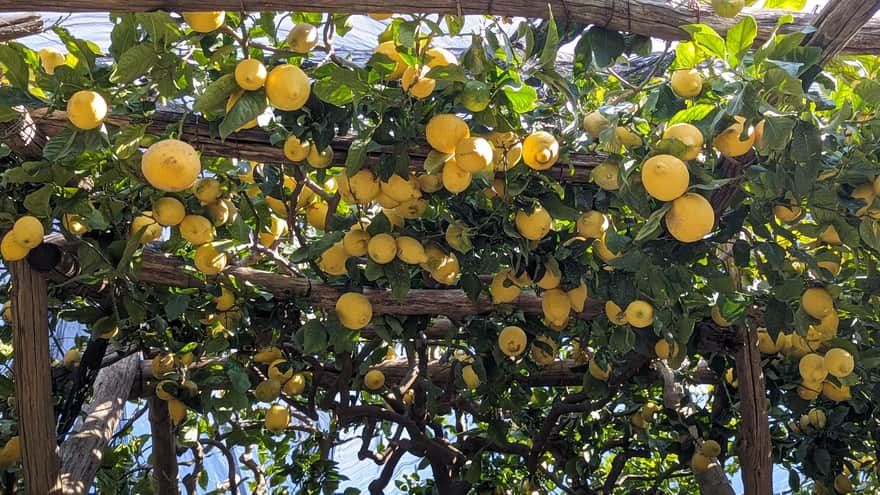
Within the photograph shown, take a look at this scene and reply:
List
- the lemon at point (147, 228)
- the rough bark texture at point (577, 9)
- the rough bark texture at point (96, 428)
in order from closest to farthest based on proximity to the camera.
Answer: the rough bark texture at point (577, 9)
the lemon at point (147, 228)
the rough bark texture at point (96, 428)

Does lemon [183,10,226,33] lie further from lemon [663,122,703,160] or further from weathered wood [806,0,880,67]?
weathered wood [806,0,880,67]

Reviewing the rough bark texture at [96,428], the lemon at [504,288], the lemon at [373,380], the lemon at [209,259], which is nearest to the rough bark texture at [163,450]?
the rough bark texture at [96,428]

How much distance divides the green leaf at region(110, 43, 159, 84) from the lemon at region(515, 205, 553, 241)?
0.88 meters

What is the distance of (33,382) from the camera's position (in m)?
2.49

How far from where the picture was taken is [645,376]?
3.28 meters

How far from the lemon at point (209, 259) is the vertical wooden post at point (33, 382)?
48cm

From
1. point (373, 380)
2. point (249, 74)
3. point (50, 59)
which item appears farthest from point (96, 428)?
point (249, 74)

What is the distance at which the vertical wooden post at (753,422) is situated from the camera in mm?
2900

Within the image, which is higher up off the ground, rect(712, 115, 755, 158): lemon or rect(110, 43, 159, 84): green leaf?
rect(712, 115, 755, 158): lemon

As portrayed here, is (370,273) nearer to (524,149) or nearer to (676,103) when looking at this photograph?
(524,149)

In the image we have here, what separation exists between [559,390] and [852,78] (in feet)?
7.26

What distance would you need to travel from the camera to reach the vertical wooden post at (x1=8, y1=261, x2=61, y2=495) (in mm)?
→ 2477

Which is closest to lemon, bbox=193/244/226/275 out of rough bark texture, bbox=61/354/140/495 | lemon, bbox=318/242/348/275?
lemon, bbox=318/242/348/275

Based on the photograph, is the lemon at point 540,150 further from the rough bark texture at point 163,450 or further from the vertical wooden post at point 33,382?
the rough bark texture at point 163,450
